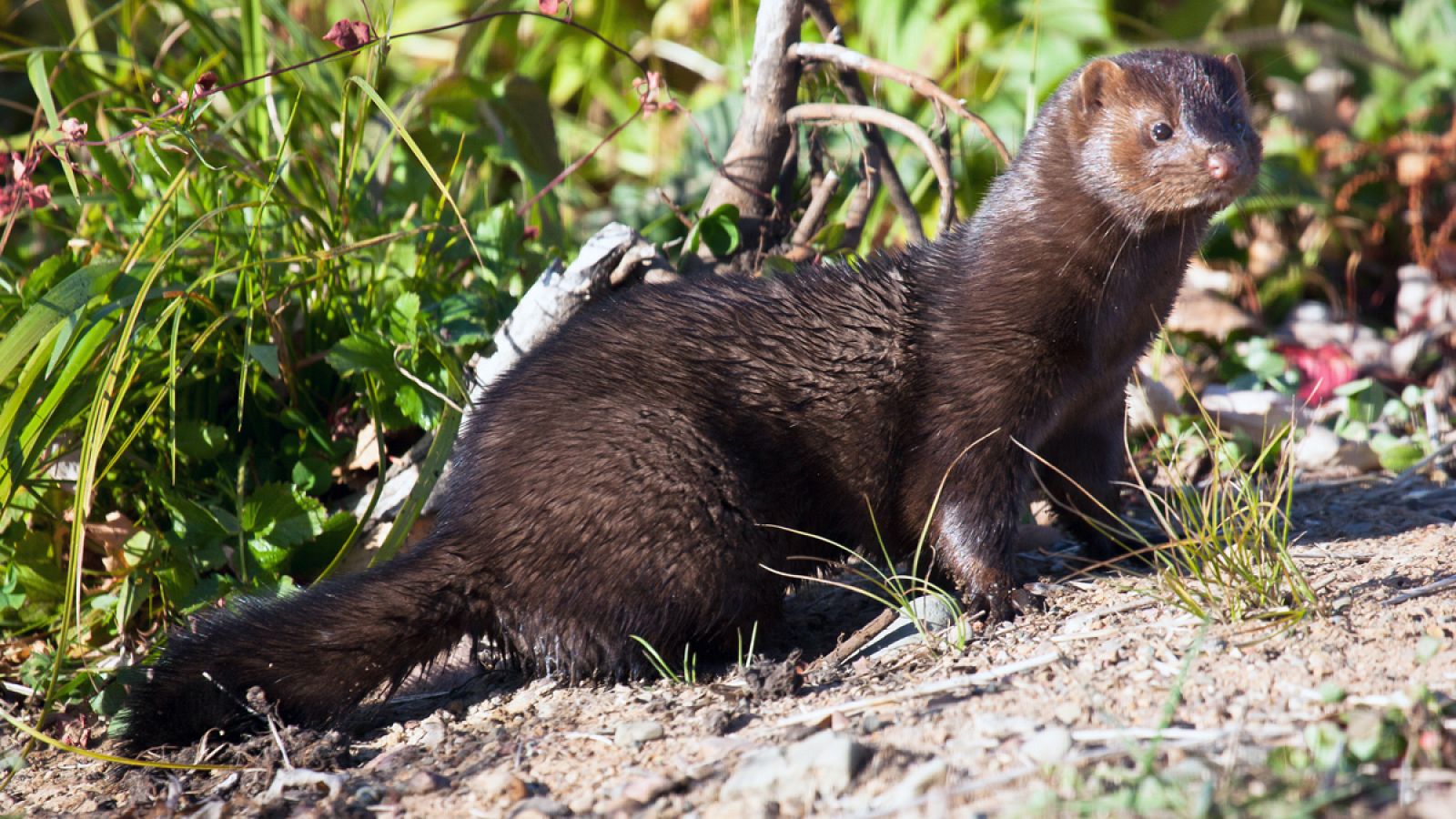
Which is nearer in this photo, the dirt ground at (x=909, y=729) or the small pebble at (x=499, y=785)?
the dirt ground at (x=909, y=729)

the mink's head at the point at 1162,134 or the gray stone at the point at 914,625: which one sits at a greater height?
the mink's head at the point at 1162,134

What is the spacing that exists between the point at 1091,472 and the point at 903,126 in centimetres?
123

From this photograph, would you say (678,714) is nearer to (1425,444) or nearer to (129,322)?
(129,322)

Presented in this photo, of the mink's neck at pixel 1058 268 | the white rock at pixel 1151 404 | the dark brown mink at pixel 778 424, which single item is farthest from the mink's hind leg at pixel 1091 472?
the white rock at pixel 1151 404

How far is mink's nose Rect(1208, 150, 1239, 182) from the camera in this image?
10.9ft

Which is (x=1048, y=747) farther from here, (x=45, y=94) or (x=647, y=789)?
(x=45, y=94)

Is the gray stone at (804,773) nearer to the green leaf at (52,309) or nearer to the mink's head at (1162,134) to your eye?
→ the mink's head at (1162,134)

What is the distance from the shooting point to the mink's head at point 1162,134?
3395mm

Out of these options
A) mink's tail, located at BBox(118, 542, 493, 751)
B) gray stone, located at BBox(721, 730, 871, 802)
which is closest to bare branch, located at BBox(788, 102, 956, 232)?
mink's tail, located at BBox(118, 542, 493, 751)

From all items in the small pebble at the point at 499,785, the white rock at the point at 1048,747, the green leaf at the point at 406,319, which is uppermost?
the green leaf at the point at 406,319

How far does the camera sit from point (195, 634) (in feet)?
10.3

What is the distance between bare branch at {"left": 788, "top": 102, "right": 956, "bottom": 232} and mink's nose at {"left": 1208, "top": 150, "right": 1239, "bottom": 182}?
94 cm

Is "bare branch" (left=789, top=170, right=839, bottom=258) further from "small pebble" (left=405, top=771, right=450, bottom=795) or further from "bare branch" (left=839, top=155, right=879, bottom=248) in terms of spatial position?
"small pebble" (left=405, top=771, right=450, bottom=795)

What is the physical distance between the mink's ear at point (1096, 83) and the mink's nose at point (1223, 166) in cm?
38
